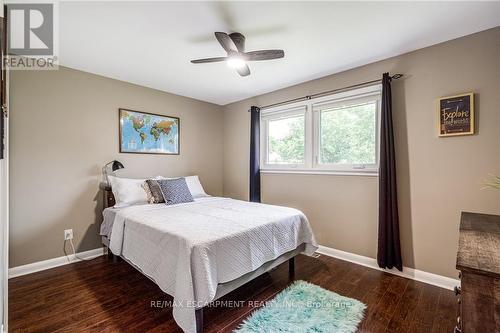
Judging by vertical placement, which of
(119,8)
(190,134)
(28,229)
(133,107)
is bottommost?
(28,229)

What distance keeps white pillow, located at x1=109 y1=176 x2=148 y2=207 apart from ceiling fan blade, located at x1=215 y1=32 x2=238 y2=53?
1972 mm

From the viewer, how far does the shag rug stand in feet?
5.35

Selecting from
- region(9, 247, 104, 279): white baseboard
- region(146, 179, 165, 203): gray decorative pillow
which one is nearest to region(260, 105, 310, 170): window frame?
region(146, 179, 165, 203): gray decorative pillow

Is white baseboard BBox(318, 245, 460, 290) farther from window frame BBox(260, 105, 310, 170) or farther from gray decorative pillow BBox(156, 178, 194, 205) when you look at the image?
gray decorative pillow BBox(156, 178, 194, 205)

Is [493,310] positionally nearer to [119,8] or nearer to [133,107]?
[119,8]

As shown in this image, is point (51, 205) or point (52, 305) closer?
point (52, 305)

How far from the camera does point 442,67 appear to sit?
7.26ft

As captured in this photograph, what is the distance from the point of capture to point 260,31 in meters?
2.04

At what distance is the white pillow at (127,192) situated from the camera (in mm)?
2742

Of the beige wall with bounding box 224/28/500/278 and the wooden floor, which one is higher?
the beige wall with bounding box 224/28/500/278

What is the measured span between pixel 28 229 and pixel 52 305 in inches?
41.4

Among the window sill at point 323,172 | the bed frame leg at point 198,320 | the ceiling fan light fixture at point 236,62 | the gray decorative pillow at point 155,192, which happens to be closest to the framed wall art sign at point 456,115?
the window sill at point 323,172

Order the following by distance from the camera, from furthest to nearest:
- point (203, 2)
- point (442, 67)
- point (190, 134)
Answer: point (190, 134)
point (442, 67)
point (203, 2)

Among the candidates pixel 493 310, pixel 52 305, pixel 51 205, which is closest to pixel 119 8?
pixel 51 205
